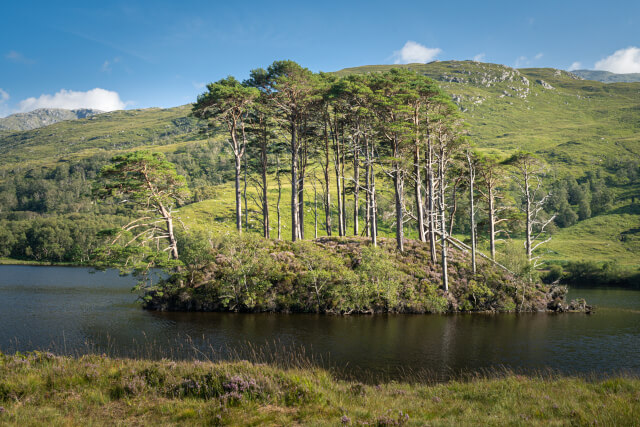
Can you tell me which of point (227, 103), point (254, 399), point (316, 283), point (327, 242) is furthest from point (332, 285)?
point (254, 399)

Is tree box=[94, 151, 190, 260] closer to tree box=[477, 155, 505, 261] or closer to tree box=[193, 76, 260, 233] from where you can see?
tree box=[193, 76, 260, 233]

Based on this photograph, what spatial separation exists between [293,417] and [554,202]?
14938 centimetres

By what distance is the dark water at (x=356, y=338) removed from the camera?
71.2 ft

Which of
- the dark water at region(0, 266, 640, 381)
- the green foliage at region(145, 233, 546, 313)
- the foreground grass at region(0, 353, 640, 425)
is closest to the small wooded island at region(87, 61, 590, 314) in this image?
the green foliage at region(145, 233, 546, 313)

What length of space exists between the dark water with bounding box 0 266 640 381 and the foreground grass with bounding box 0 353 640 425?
20.0 ft

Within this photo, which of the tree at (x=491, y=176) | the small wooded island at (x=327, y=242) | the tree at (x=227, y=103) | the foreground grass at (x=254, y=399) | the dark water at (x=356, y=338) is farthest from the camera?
the tree at (x=491, y=176)

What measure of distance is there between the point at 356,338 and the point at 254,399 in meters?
16.1

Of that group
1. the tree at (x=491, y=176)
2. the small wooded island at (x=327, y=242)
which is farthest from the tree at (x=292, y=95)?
the tree at (x=491, y=176)

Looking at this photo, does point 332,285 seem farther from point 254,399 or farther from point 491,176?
point 491,176

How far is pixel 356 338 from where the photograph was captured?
26453 mm

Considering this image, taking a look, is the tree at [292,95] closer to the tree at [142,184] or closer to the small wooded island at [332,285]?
the small wooded island at [332,285]

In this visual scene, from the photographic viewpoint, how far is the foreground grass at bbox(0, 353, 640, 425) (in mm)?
9891

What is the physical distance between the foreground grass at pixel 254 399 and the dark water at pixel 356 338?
241 inches

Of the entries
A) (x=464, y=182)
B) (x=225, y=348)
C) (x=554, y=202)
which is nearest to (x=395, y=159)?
(x=464, y=182)
